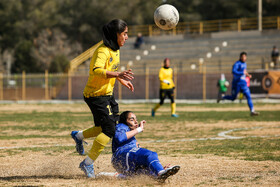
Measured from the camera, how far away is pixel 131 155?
6.16 metres

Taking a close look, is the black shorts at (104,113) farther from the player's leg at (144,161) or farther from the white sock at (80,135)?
the white sock at (80,135)

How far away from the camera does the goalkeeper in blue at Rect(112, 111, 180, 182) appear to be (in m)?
5.87

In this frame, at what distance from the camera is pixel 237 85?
17.3m

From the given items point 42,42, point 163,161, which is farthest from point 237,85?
point 42,42

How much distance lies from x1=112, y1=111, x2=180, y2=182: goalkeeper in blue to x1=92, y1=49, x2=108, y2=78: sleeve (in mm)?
777

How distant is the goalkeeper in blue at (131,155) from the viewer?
5.87 m

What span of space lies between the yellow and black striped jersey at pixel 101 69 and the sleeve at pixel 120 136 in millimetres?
551

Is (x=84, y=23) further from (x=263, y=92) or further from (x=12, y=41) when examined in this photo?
(x=263, y=92)

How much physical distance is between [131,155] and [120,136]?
328 mm

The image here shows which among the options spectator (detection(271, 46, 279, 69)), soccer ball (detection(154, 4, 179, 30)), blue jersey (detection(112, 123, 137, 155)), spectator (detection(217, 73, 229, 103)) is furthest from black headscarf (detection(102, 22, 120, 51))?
spectator (detection(271, 46, 279, 69))

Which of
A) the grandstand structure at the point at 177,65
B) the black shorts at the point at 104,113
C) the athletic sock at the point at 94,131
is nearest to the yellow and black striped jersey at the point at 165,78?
the athletic sock at the point at 94,131

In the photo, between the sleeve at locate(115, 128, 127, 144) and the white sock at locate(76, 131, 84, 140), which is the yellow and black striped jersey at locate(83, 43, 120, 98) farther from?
the white sock at locate(76, 131, 84, 140)

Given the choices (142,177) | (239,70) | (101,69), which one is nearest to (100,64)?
(101,69)

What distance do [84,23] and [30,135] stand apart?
5954cm
